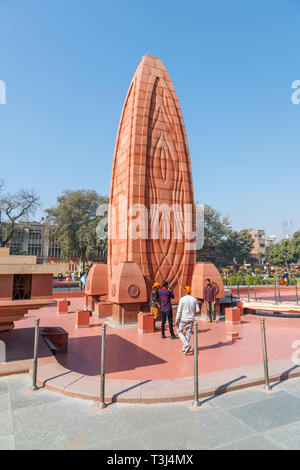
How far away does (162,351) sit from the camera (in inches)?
304

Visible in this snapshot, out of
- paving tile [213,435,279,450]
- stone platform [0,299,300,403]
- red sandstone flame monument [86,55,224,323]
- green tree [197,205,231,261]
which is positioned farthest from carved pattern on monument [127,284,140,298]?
green tree [197,205,231,261]

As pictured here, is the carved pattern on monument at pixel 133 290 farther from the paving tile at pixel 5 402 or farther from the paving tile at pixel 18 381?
the paving tile at pixel 5 402

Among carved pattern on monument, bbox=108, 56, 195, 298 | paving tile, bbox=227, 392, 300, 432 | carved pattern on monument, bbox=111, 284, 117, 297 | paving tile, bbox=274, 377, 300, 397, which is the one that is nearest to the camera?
paving tile, bbox=227, 392, 300, 432

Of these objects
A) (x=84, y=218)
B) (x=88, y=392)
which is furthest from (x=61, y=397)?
(x=84, y=218)

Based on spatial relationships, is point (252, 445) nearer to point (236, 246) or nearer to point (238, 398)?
point (238, 398)

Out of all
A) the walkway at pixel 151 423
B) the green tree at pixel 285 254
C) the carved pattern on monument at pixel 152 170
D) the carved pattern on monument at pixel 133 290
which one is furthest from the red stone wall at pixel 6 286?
the green tree at pixel 285 254

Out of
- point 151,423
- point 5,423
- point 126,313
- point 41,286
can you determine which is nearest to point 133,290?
point 126,313

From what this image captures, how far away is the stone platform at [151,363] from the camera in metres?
4.68

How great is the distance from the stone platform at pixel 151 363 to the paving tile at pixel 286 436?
4.01ft

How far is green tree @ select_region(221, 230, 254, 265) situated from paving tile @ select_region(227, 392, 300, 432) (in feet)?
178

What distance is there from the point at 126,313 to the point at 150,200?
201 inches

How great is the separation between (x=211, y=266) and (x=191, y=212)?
2.81m

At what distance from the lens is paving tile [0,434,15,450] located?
317cm

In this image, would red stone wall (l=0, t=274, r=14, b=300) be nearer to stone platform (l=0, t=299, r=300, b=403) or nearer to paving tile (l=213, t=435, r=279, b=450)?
stone platform (l=0, t=299, r=300, b=403)
